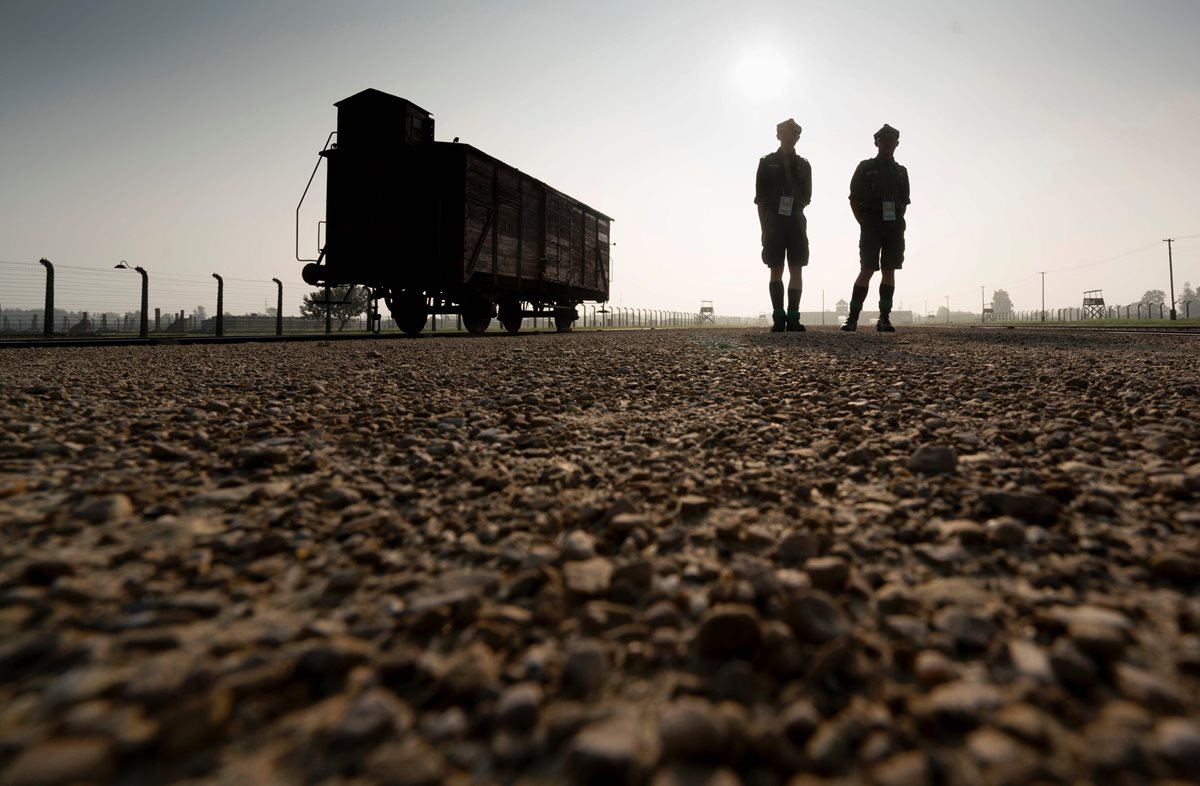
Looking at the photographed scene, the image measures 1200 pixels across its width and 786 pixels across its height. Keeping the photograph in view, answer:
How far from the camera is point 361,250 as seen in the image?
11.4 meters

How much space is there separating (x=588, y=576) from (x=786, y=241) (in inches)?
413

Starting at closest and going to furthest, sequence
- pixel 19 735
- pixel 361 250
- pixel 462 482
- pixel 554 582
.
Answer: pixel 19 735 < pixel 554 582 < pixel 462 482 < pixel 361 250

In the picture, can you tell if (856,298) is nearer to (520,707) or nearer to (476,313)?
(476,313)

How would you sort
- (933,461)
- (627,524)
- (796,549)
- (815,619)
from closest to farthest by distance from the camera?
(815,619), (796,549), (627,524), (933,461)

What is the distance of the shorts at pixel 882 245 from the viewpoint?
1062 cm

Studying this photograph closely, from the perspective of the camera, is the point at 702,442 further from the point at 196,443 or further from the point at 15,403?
the point at 15,403

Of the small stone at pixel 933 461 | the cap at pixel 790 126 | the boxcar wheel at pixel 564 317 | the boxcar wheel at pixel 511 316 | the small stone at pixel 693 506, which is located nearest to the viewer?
the small stone at pixel 693 506

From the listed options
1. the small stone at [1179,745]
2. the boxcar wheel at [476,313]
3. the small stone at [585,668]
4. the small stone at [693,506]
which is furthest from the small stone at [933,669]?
the boxcar wheel at [476,313]

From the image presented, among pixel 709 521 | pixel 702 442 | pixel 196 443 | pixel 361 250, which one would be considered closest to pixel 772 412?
pixel 702 442

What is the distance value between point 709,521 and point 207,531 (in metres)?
1.27

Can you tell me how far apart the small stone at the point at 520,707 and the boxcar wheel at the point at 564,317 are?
16.3 meters

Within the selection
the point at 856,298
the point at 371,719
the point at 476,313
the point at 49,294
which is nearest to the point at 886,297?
the point at 856,298

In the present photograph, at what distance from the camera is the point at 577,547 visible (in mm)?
1335

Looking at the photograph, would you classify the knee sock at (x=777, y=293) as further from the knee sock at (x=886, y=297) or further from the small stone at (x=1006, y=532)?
the small stone at (x=1006, y=532)
